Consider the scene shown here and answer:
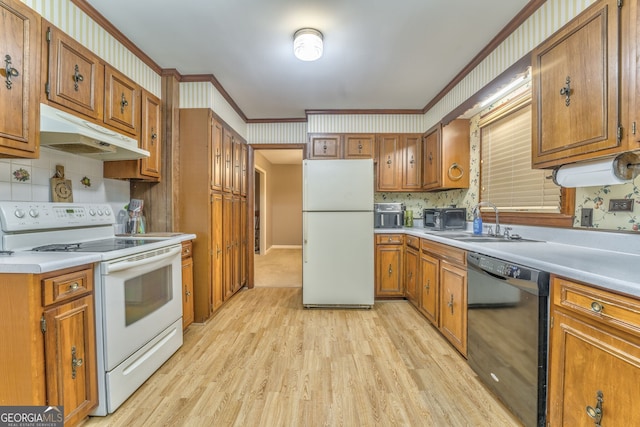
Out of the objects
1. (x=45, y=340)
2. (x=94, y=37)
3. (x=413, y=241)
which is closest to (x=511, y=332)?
(x=413, y=241)

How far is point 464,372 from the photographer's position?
1.89 m

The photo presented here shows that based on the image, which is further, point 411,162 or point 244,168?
point 244,168

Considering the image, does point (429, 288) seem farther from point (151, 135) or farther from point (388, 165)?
point (151, 135)

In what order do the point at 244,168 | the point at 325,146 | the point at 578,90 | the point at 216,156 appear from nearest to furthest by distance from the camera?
the point at 578,90 < the point at 216,156 < the point at 325,146 < the point at 244,168

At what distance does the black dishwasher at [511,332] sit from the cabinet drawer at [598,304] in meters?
0.08

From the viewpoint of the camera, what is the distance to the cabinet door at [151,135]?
2.38 meters

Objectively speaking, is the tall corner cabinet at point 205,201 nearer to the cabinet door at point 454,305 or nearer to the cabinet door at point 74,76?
the cabinet door at point 74,76

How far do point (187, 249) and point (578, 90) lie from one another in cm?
288

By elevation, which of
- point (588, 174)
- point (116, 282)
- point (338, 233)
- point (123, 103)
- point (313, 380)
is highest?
point (123, 103)

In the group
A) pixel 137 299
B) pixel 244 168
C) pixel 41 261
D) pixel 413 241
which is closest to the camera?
pixel 41 261

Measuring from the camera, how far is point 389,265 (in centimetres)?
331

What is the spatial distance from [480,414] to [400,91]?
2928 mm

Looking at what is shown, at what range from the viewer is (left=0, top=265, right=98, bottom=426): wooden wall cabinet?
118 cm

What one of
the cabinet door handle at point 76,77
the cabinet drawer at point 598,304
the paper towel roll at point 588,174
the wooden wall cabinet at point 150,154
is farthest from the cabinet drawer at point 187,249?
the paper towel roll at point 588,174
